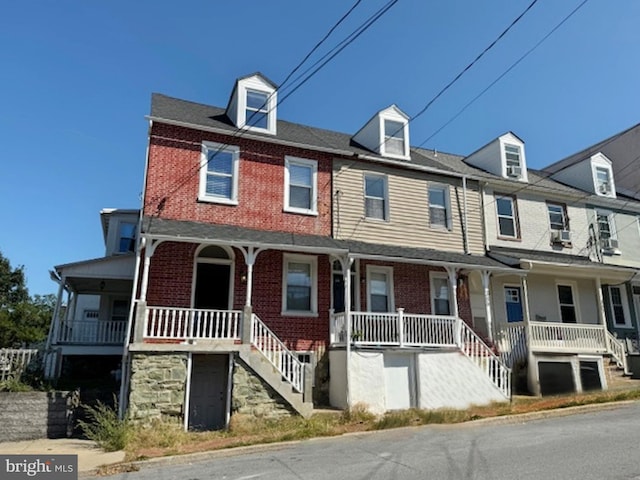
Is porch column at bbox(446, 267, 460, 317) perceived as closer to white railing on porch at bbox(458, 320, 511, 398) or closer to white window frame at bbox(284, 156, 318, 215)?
white railing on porch at bbox(458, 320, 511, 398)

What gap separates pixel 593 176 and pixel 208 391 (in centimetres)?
1798

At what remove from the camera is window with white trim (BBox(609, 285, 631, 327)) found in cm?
1892

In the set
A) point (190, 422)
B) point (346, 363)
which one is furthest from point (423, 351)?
point (190, 422)

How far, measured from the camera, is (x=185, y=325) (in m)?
11.1

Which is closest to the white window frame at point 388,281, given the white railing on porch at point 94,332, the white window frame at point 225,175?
the white window frame at point 225,175

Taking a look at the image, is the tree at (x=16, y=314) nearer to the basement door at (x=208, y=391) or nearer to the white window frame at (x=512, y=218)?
the basement door at (x=208, y=391)

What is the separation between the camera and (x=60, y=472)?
23.8 ft

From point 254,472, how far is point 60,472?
117 inches

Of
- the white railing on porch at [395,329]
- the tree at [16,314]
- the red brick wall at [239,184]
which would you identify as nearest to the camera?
the white railing on porch at [395,329]

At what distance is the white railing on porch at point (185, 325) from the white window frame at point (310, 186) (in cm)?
392

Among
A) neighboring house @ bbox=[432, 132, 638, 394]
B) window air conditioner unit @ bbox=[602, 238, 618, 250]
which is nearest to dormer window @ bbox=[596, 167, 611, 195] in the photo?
neighboring house @ bbox=[432, 132, 638, 394]

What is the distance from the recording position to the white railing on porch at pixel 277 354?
11.4 metres

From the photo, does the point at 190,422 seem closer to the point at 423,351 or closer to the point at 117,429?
the point at 117,429

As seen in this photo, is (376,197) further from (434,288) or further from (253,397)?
(253,397)
